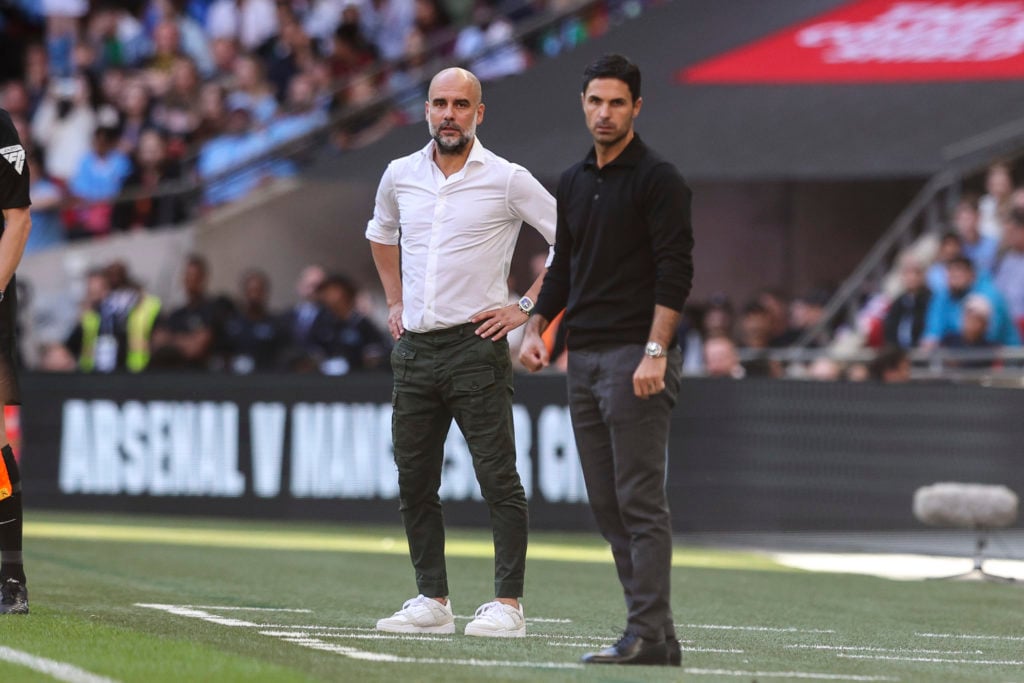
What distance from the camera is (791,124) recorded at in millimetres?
22656

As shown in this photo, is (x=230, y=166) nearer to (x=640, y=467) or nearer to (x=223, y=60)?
(x=223, y=60)

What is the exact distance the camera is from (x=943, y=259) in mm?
19188

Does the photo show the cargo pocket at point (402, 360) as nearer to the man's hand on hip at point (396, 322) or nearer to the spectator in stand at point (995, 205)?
the man's hand on hip at point (396, 322)

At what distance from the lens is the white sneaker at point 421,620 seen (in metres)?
8.41

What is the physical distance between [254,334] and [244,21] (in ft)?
25.6

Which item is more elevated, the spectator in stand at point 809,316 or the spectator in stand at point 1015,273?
the spectator in stand at point 1015,273

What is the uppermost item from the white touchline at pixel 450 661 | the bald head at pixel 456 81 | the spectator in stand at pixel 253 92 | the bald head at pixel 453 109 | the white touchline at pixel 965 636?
the spectator in stand at pixel 253 92

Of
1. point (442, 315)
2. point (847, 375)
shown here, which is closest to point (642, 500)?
point (442, 315)

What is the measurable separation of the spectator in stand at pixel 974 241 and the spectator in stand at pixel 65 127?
1051cm

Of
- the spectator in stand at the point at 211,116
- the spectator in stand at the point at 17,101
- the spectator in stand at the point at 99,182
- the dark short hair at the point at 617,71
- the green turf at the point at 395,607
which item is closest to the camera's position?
the green turf at the point at 395,607

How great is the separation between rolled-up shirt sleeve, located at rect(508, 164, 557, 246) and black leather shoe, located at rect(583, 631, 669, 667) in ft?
6.53

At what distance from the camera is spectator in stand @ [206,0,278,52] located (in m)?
25.2

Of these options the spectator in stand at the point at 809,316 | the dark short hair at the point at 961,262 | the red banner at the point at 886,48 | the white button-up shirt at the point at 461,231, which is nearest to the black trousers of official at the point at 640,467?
the white button-up shirt at the point at 461,231

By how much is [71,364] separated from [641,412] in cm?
1304
